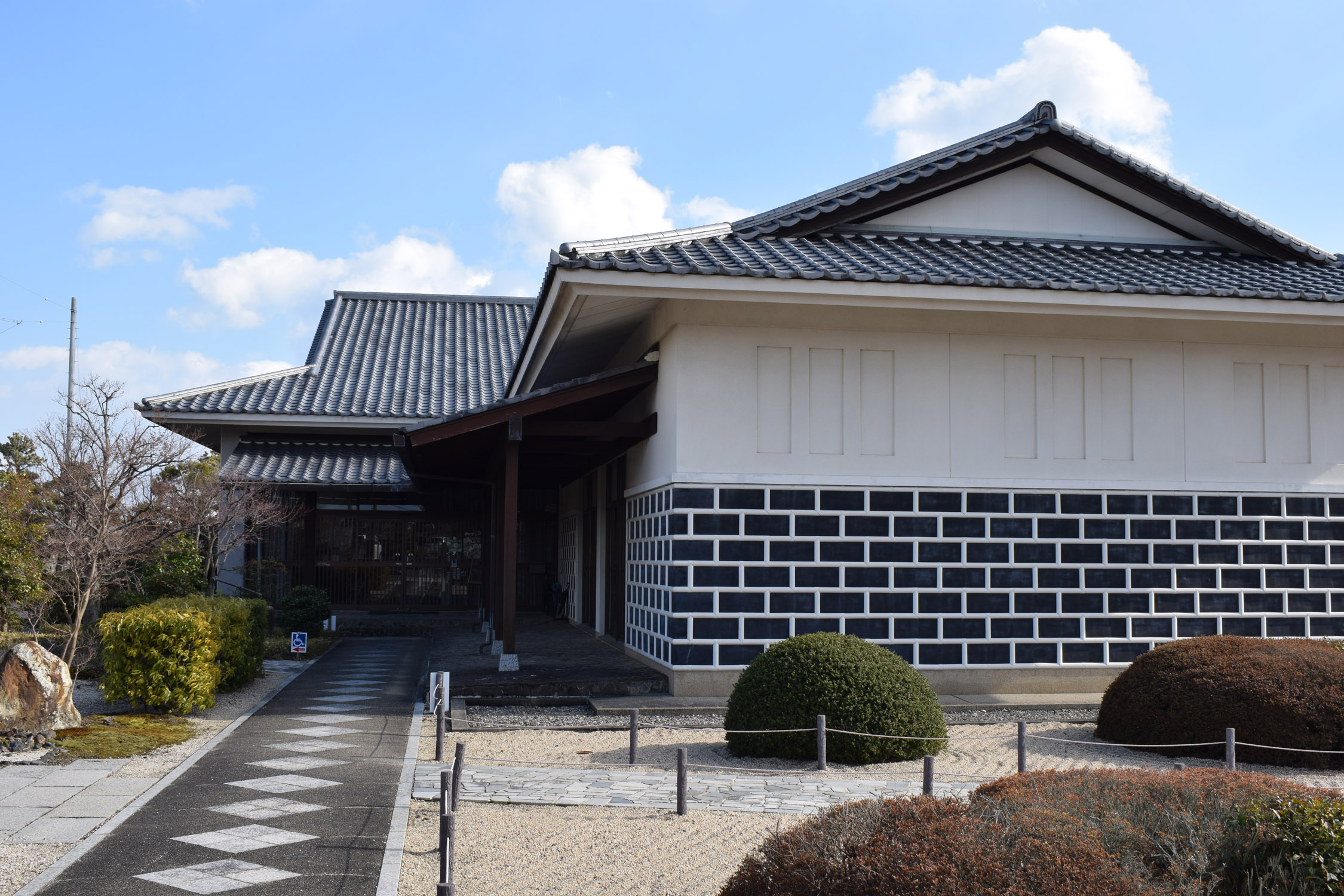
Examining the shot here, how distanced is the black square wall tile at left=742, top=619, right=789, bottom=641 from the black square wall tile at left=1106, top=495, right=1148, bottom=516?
13.9 feet

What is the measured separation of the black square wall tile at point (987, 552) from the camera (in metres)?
12.4

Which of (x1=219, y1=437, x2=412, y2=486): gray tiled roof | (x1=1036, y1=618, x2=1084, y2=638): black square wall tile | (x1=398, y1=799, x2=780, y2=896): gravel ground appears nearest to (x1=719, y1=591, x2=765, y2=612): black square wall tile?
(x1=1036, y1=618, x2=1084, y2=638): black square wall tile

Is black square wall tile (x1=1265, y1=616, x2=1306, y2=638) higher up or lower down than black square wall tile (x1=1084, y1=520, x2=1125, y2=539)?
lower down

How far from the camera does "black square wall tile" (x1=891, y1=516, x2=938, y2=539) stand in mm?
12273

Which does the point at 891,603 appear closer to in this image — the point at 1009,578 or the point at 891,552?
the point at 891,552

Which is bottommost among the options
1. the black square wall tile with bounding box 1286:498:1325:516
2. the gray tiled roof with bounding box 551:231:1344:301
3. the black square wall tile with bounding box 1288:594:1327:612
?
the black square wall tile with bounding box 1288:594:1327:612

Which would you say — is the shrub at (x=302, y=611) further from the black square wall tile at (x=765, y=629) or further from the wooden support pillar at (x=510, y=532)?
the black square wall tile at (x=765, y=629)

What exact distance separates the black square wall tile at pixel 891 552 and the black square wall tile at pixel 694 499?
1962 millimetres

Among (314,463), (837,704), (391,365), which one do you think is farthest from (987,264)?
(391,365)

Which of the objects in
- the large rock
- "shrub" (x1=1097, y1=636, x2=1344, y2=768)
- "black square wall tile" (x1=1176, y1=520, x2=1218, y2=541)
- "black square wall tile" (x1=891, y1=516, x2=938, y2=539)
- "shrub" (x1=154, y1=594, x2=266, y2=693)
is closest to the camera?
"shrub" (x1=1097, y1=636, x2=1344, y2=768)

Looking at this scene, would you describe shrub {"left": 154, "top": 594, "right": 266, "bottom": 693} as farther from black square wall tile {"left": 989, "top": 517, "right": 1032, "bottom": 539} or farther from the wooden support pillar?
black square wall tile {"left": 989, "top": 517, "right": 1032, "bottom": 539}

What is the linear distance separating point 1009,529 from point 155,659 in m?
9.48

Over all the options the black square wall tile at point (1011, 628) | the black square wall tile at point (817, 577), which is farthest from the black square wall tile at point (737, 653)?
the black square wall tile at point (1011, 628)

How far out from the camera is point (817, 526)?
478 inches
